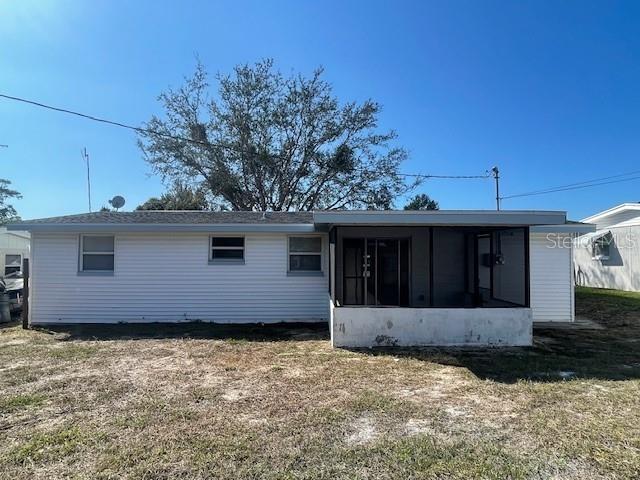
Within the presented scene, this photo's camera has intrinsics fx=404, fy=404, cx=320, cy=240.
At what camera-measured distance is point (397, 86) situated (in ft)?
53.7

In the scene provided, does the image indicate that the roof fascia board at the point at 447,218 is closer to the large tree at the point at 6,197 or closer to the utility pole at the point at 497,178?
the utility pole at the point at 497,178

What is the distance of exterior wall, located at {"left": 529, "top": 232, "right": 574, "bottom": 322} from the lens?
1072cm

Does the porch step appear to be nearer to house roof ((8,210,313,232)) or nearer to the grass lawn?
the grass lawn

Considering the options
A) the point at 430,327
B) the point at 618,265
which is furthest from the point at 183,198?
the point at 618,265

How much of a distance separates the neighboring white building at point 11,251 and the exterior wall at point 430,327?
16336 mm

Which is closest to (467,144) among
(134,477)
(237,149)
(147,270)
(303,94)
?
(303,94)

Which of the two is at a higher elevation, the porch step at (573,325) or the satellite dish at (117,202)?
the satellite dish at (117,202)

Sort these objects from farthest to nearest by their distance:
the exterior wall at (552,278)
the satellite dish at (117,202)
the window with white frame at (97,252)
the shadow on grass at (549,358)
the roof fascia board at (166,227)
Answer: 1. the satellite dish at (117,202)
2. the exterior wall at (552,278)
3. the window with white frame at (97,252)
4. the roof fascia board at (166,227)
5. the shadow on grass at (549,358)

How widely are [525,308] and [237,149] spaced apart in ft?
65.8

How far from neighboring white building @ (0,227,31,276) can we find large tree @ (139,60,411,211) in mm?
8597

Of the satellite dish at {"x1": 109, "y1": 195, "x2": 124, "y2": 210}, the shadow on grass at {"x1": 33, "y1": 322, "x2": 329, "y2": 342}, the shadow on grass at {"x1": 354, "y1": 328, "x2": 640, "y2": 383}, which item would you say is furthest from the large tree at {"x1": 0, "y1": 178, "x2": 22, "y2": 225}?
the shadow on grass at {"x1": 354, "y1": 328, "x2": 640, "y2": 383}

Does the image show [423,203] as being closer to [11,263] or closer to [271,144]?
[271,144]

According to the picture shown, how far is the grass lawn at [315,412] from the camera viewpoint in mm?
3234

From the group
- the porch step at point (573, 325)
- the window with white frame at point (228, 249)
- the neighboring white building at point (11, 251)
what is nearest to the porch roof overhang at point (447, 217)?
the window with white frame at point (228, 249)
